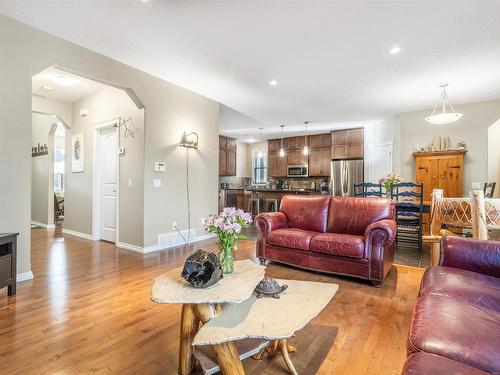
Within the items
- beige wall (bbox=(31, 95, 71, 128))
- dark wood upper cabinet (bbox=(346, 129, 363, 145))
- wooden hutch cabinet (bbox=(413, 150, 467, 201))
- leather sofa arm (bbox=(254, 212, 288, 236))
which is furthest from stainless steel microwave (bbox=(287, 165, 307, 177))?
beige wall (bbox=(31, 95, 71, 128))

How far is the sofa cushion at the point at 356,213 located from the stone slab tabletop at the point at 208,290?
1.99m

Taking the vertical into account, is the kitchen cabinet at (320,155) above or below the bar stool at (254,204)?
above

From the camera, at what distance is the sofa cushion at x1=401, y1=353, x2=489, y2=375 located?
0.81 metres

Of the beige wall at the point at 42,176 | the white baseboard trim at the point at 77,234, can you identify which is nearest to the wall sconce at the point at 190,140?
the white baseboard trim at the point at 77,234

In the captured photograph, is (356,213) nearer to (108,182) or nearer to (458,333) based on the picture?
(458,333)

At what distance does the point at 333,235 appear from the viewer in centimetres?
315

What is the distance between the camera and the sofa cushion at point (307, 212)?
361cm

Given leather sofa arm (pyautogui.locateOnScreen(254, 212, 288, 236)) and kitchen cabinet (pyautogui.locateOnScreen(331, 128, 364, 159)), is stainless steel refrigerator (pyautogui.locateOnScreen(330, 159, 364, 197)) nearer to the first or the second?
kitchen cabinet (pyautogui.locateOnScreen(331, 128, 364, 159))

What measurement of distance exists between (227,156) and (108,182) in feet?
14.0

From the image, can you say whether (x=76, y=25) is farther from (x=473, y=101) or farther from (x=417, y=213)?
(x=473, y=101)

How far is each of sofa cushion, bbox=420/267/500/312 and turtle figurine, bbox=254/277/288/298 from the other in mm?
793

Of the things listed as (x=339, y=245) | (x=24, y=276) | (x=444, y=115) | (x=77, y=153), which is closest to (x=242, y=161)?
(x=77, y=153)

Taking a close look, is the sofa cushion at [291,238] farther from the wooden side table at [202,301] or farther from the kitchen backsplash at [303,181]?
the kitchen backsplash at [303,181]

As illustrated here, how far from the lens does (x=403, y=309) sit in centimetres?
226
